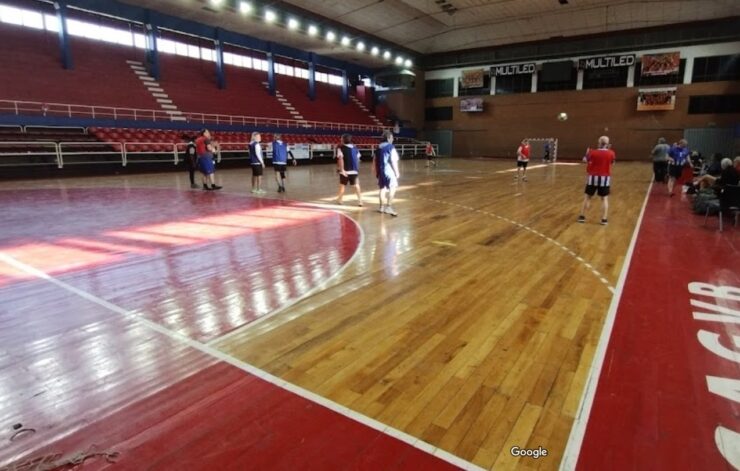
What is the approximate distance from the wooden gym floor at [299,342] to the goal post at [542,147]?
27.8m

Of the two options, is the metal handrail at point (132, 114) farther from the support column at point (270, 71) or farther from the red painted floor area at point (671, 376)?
the red painted floor area at point (671, 376)

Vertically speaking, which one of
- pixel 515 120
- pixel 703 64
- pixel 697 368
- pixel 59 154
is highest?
pixel 703 64

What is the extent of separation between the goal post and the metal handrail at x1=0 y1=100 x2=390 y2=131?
16.0m

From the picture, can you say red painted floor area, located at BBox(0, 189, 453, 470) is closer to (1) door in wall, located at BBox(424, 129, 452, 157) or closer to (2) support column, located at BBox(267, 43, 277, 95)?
(2) support column, located at BBox(267, 43, 277, 95)

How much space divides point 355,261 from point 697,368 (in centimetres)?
352

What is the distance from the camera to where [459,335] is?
3326 mm

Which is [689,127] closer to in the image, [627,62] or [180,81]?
[627,62]

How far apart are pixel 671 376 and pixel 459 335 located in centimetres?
142

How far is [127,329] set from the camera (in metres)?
3.44

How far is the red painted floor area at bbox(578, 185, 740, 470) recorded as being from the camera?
2102 millimetres

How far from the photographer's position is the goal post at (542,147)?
32031 mm

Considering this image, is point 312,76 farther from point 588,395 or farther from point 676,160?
point 588,395

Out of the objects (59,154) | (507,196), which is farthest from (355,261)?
(59,154)

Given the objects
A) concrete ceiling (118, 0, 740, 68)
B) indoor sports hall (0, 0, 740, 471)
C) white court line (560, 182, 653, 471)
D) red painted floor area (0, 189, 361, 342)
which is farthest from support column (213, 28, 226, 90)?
white court line (560, 182, 653, 471)
